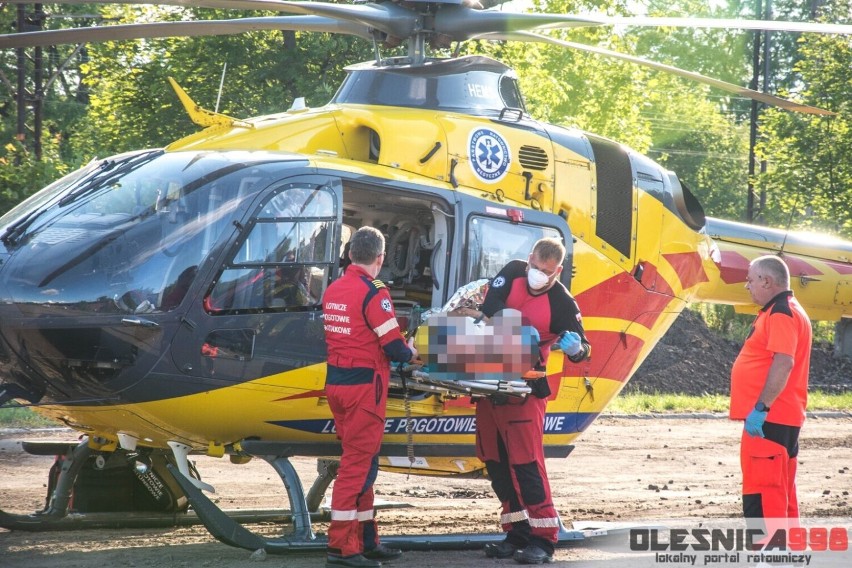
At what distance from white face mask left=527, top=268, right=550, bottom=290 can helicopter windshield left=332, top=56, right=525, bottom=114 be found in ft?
5.96

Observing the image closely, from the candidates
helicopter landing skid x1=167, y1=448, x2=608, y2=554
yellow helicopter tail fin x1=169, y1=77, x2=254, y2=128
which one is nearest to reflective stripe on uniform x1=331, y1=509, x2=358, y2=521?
helicopter landing skid x1=167, y1=448, x2=608, y2=554

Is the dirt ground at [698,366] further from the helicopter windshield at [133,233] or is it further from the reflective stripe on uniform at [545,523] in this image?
the helicopter windshield at [133,233]

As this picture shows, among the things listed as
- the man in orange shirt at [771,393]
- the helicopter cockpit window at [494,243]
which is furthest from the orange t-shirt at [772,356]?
the helicopter cockpit window at [494,243]

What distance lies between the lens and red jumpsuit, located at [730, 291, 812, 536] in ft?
23.2

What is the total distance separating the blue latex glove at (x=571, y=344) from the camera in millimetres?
7188

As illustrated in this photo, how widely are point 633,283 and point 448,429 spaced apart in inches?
80.7

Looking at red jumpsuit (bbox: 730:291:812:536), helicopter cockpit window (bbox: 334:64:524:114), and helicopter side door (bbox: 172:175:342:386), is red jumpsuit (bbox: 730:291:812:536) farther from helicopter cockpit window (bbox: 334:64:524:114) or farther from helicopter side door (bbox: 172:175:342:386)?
helicopter cockpit window (bbox: 334:64:524:114)

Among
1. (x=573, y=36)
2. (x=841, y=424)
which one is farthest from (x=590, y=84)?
(x=841, y=424)

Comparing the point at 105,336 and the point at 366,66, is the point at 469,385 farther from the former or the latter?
the point at 366,66

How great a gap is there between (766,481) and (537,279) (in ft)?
6.22

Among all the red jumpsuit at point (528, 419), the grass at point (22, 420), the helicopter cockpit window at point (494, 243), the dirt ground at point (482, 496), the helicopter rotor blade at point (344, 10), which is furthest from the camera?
the grass at point (22, 420)

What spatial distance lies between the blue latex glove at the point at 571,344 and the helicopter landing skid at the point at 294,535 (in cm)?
152

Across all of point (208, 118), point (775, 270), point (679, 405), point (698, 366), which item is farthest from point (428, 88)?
point (698, 366)

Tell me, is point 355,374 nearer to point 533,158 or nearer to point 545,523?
point 545,523
